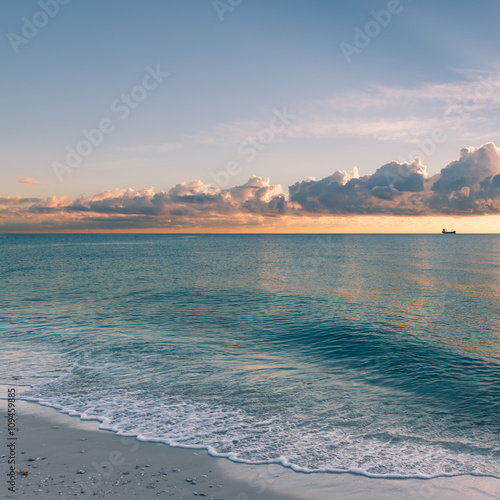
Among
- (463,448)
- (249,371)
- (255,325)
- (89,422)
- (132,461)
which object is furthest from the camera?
(255,325)

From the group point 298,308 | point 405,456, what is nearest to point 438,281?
point 298,308

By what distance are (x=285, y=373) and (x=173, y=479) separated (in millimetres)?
11409

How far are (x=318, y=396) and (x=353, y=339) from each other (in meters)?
11.3

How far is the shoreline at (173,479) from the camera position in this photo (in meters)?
10.9

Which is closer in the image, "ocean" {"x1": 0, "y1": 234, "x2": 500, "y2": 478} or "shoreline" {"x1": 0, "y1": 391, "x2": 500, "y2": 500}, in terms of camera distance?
"shoreline" {"x1": 0, "y1": 391, "x2": 500, "y2": 500}

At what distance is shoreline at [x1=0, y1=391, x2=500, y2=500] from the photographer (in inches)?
429

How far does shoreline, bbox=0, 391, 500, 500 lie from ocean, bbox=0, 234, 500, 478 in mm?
653

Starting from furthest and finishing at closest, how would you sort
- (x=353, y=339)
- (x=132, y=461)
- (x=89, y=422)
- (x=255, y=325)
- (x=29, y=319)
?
(x=29, y=319), (x=255, y=325), (x=353, y=339), (x=89, y=422), (x=132, y=461)

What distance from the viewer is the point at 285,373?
22031 millimetres

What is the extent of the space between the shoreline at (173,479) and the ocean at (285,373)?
65cm

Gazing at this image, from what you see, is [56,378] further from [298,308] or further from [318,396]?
[298,308]

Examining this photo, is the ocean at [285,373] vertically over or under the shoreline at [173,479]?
under

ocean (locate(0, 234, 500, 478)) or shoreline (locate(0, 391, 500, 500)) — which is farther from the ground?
shoreline (locate(0, 391, 500, 500))

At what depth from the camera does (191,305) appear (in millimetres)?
43875
